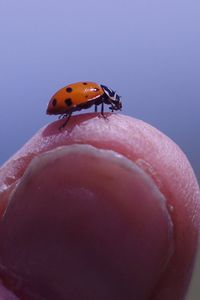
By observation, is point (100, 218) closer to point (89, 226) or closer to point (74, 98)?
point (89, 226)

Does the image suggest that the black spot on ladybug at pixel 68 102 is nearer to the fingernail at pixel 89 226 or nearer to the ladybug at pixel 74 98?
the ladybug at pixel 74 98

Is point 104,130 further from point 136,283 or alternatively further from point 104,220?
point 136,283

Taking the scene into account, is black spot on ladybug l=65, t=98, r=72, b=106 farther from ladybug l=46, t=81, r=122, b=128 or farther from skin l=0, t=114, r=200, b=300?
skin l=0, t=114, r=200, b=300

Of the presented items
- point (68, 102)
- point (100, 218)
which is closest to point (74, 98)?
point (68, 102)

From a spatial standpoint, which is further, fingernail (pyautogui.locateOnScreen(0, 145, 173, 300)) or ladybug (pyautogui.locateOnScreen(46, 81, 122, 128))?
ladybug (pyautogui.locateOnScreen(46, 81, 122, 128))

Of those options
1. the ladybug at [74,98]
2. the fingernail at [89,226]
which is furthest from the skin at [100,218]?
the ladybug at [74,98]

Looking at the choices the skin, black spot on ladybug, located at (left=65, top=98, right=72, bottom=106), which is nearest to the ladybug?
black spot on ladybug, located at (left=65, top=98, right=72, bottom=106)

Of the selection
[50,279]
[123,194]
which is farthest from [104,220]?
[50,279]
